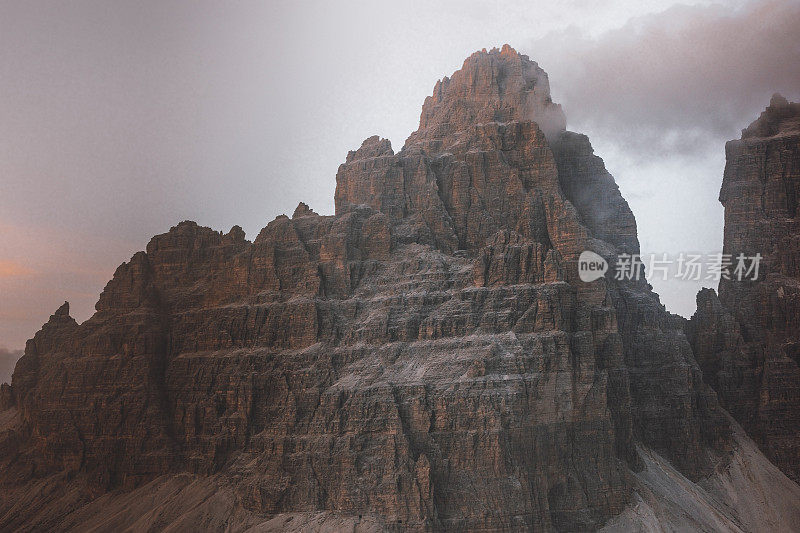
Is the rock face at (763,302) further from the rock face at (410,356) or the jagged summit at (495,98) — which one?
the jagged summit at (495,98)

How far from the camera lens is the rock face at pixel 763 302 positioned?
16325 cm

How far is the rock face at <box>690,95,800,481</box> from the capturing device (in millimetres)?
163250

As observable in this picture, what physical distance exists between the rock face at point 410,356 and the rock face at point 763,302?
29.0 ft

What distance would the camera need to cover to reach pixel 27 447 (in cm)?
16375

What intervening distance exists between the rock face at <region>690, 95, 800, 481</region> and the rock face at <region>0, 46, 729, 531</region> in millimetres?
8837

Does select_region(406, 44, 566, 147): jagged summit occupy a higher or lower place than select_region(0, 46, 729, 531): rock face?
higher

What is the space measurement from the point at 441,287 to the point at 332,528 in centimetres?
3551

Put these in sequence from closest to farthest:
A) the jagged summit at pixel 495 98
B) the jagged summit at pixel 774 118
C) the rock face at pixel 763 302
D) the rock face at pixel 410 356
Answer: the rock face at pixel 410 356 → the jagged summit at pixel 495 98 → the rock face at pixel 763 302 → the jagged summit at pixel 774 118

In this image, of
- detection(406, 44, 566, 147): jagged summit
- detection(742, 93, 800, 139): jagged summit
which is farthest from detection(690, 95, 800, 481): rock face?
detection(406, 44, 566, 147): jagged summit

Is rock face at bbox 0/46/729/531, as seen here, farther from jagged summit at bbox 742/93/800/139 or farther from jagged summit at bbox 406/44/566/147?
jagged summit at bbox 742/93/800/139

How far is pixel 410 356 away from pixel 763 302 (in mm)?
71321

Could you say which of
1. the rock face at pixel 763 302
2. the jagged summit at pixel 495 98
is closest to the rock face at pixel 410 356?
the jagged summit at pixel 495 98

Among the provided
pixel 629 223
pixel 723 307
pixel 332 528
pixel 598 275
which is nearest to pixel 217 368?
pixel 332 528

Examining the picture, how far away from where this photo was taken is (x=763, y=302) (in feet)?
562
